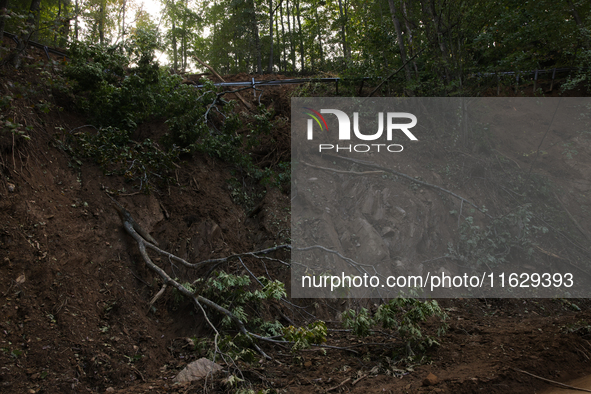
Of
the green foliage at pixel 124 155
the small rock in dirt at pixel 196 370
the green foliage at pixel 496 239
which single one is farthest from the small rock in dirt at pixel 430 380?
the green foliage at pixel 124 155

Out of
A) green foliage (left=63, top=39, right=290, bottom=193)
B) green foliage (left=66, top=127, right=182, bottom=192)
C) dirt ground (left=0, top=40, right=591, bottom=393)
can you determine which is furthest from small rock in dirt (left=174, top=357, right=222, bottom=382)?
green foliage (left=63, top=39, right=290, bottom=193)

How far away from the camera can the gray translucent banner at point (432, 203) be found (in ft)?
23.6

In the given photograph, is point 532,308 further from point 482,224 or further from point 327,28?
point 327,28

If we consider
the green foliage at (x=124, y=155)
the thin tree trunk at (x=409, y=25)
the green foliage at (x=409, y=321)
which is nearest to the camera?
the green foliage at (x=409, y=321)

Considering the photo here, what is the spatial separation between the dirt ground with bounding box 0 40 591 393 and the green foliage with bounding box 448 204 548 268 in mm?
694

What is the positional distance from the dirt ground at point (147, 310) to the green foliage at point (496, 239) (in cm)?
69

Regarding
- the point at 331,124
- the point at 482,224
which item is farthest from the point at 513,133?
the point at 331,124

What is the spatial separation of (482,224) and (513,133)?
4.54 metres

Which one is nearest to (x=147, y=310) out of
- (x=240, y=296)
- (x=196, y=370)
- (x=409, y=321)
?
(x=240, y=296)

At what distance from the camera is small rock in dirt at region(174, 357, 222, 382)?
3879mm

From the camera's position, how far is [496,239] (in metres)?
7.95

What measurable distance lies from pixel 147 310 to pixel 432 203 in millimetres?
6246

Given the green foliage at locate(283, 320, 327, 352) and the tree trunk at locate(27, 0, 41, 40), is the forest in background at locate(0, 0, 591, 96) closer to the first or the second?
the tree trunk at locate(27, 0, 41, 40)

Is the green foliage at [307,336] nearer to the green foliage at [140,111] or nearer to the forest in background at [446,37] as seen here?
the green foliage at [140,111]
